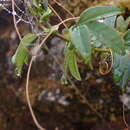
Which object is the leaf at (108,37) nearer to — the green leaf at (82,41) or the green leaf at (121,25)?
the green leaf at (82,41)

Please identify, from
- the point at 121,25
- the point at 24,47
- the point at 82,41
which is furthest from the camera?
the point at 121,25

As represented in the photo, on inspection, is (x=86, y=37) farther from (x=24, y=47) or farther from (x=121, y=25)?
(x=121, y=25)

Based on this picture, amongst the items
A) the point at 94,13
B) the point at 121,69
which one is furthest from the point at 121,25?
the point at 94,13

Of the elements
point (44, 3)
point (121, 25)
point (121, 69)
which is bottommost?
point (121, 69)

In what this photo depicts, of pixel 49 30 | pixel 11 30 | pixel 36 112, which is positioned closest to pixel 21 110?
pixel 36 112

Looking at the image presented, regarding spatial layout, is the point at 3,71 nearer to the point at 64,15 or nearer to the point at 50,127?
the point at 50,127

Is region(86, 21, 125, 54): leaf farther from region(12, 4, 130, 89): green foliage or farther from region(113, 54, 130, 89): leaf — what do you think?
region(113, 54, 130, 89): leaf
